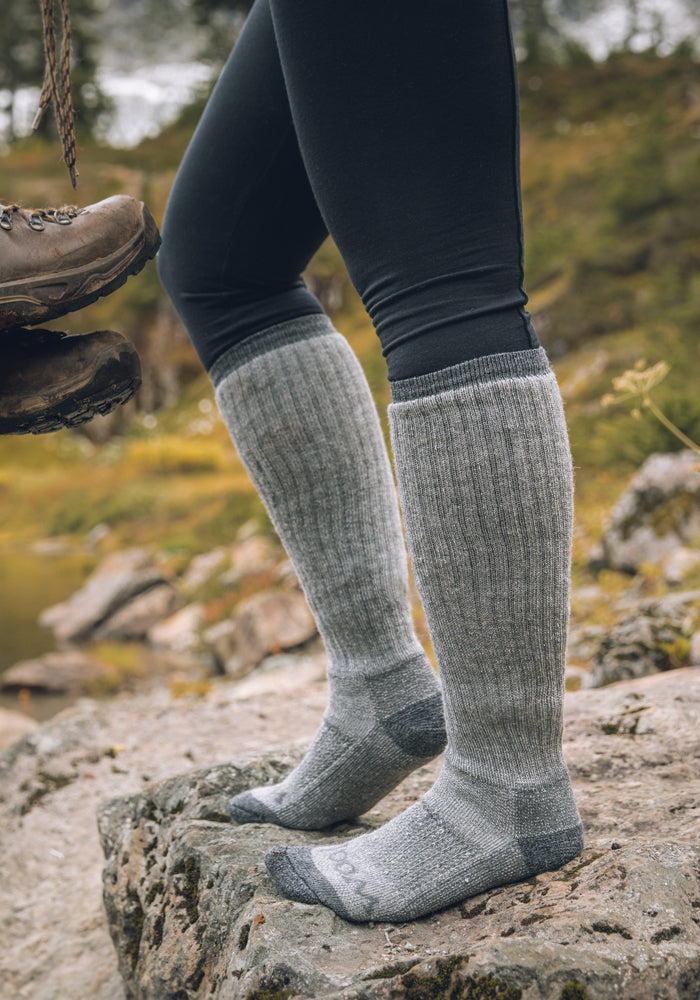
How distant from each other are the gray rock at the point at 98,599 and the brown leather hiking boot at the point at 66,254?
18.5 ft

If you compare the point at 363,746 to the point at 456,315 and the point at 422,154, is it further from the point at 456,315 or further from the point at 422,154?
the point at 422,154

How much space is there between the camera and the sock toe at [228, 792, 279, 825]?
106 centimetres

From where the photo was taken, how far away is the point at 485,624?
2.41 feet

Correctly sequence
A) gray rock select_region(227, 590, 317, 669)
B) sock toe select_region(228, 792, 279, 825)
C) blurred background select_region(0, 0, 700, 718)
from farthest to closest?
blurred background select_region(0, 0, 700, 718) < gray rock select_region(227, 590, 317, 669) < sock toe select_region(228, 792, 279, 825)

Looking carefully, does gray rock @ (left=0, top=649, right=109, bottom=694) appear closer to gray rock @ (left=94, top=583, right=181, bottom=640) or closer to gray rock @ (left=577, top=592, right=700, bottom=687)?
gray rock @ (left=94, top=583, right=181, bottom=640)

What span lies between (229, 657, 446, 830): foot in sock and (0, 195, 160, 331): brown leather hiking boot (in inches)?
22.9

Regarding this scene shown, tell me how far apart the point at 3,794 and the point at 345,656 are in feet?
3.94

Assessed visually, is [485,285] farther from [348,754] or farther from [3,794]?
[3,794]

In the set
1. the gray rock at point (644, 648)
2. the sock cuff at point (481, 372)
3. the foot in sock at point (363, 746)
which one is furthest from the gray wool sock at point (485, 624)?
the gray rock at point (644, 648)

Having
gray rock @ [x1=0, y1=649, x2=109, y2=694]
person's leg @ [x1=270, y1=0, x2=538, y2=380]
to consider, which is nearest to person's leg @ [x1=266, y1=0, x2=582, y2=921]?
person's leg @ [x1=270, y1=0, x2=538, y2=380]

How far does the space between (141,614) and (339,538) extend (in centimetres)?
574

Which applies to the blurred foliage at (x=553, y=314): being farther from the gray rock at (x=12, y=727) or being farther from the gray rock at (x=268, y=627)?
the gray rock at (x=12, y=727)

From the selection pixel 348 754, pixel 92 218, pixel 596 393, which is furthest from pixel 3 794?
pixel 596 393

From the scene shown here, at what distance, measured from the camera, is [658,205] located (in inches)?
329
